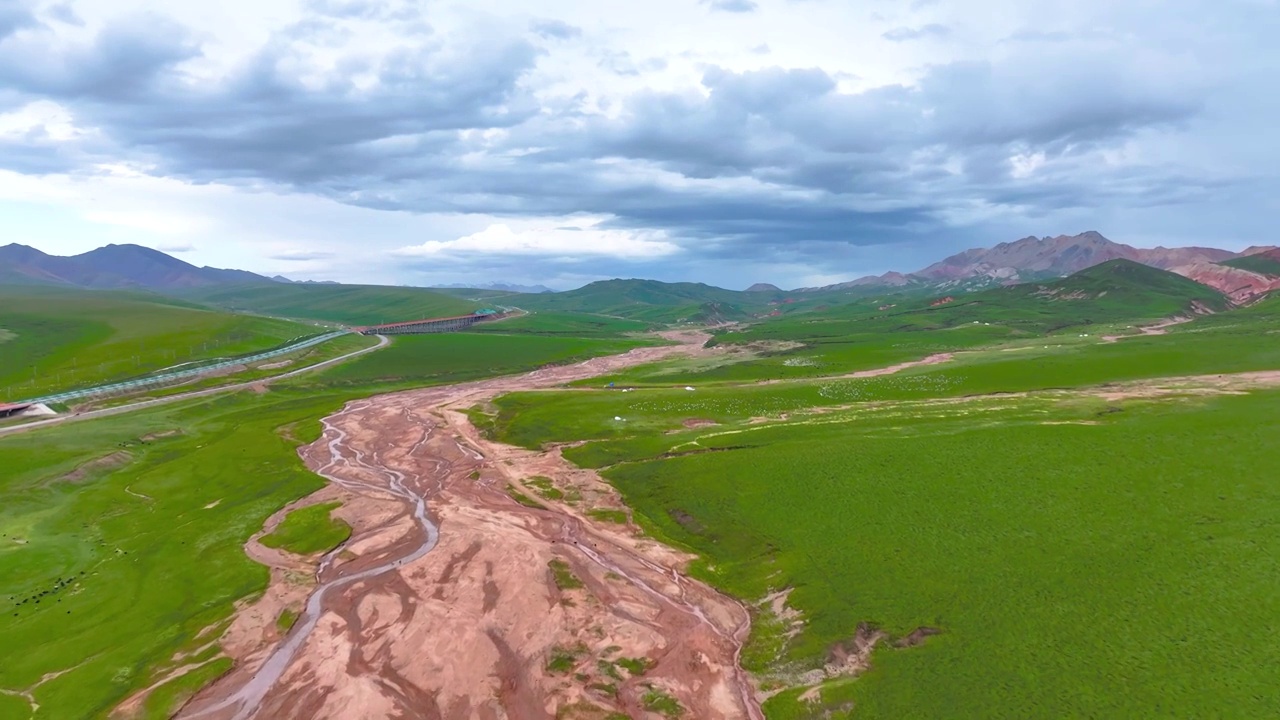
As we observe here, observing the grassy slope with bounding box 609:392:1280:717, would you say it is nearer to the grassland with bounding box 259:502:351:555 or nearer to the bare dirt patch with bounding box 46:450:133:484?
the grassland with bounding box 259:502:351:555

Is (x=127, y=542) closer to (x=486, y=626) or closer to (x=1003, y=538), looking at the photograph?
(x=486, y=626)

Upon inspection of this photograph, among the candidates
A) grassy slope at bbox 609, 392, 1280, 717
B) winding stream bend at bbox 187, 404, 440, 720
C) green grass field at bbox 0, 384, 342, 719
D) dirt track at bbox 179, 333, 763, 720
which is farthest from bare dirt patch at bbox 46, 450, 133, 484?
grassy slope at bbox 609, 392, 1280, 717

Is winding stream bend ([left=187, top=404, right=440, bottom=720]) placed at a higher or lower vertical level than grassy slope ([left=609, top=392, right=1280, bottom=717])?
lower

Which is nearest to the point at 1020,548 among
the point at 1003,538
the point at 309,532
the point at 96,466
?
the point at 1003,538

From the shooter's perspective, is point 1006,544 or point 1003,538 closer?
point 1006,544

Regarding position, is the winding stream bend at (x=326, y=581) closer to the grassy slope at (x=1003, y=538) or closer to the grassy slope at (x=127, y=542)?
the grassy slope at (x=127, y=542)

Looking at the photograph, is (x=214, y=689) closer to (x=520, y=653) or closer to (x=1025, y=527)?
(x=520, y=653)

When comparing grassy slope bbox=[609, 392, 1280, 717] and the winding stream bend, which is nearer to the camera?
grassy slope bbox=[609, 392, 1280, 717]
